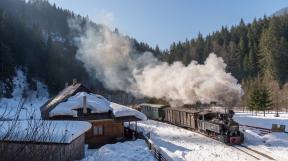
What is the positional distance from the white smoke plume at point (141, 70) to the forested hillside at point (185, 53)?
713 inches

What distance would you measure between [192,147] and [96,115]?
8175 millimetres

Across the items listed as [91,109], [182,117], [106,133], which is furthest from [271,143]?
[91,109]

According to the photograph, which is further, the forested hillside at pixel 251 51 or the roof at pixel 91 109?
the forested hillside at pixel 251 51

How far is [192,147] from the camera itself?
24.1 meters

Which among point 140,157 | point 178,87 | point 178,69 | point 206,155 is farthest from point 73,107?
point 178,69

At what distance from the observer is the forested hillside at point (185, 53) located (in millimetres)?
79887

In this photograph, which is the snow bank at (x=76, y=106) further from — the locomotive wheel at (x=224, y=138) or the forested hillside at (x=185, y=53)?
the forested hillside at (x=185, y=53)

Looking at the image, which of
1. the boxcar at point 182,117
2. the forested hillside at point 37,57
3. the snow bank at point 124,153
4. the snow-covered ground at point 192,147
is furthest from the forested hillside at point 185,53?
the snow bank at point 124,153

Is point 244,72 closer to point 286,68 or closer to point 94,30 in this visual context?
point 286,68

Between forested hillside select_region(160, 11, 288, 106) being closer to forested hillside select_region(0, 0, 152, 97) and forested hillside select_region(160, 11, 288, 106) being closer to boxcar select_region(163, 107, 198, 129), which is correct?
forested hillside select_region(0, 0, 152, 97)

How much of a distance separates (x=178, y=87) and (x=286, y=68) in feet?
168

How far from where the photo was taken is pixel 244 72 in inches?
3452

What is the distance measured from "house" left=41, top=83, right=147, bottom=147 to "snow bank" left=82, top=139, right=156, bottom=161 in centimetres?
344

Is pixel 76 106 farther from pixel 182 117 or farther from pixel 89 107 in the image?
pixel 182 117
